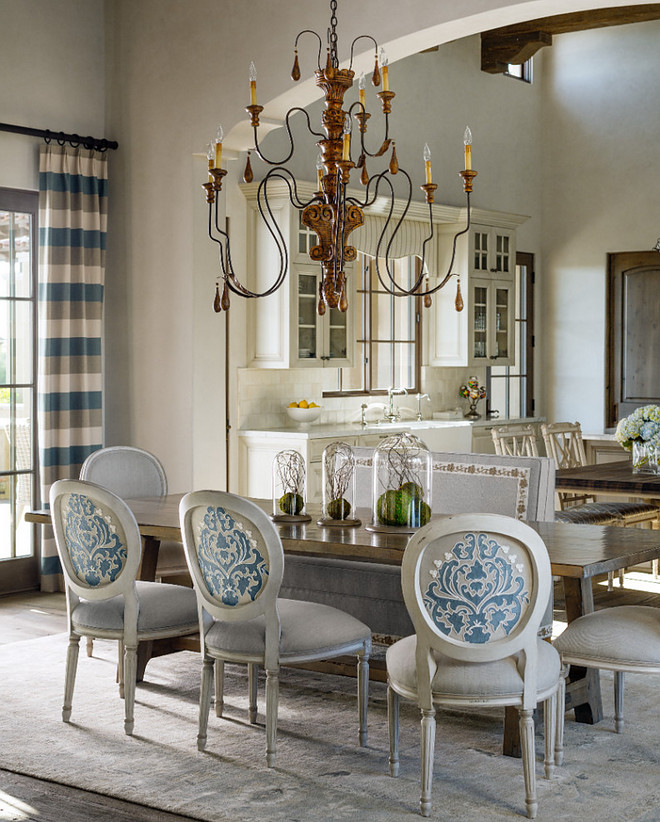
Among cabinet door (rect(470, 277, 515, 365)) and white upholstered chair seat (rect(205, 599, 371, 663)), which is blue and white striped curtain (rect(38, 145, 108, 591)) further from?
cabinet door (rect(470, 277, 515, 365))

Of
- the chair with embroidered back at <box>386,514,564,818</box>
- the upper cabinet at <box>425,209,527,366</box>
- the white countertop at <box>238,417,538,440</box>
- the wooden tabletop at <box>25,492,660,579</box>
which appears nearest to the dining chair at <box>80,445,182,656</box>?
the wooden tabletop at <box>25,492,660,579</box>

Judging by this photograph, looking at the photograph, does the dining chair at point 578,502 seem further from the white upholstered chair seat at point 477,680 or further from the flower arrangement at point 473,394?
the white upholstered chair seat at point 477,680

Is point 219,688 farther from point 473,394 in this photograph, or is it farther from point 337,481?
point 473,394

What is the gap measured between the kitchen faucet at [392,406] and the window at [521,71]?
310cm

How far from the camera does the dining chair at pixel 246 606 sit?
137 inches

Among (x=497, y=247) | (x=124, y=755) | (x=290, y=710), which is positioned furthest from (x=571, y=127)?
(x=124, y=755)

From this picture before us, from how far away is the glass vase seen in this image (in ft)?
21.0

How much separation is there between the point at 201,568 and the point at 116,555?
16.4 inches

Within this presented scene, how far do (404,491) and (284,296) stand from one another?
133 inches

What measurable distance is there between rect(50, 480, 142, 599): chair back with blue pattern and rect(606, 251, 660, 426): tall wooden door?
21.2ft

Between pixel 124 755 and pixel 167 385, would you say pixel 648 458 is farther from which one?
pixel 124 755

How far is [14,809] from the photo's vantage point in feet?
10.6

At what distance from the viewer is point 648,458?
6.41m

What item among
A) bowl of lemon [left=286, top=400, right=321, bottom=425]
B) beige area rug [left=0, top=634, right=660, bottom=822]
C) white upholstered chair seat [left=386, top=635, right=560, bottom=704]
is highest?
bowl of lemon [left=286, top=400, right=321, bottom=425]
